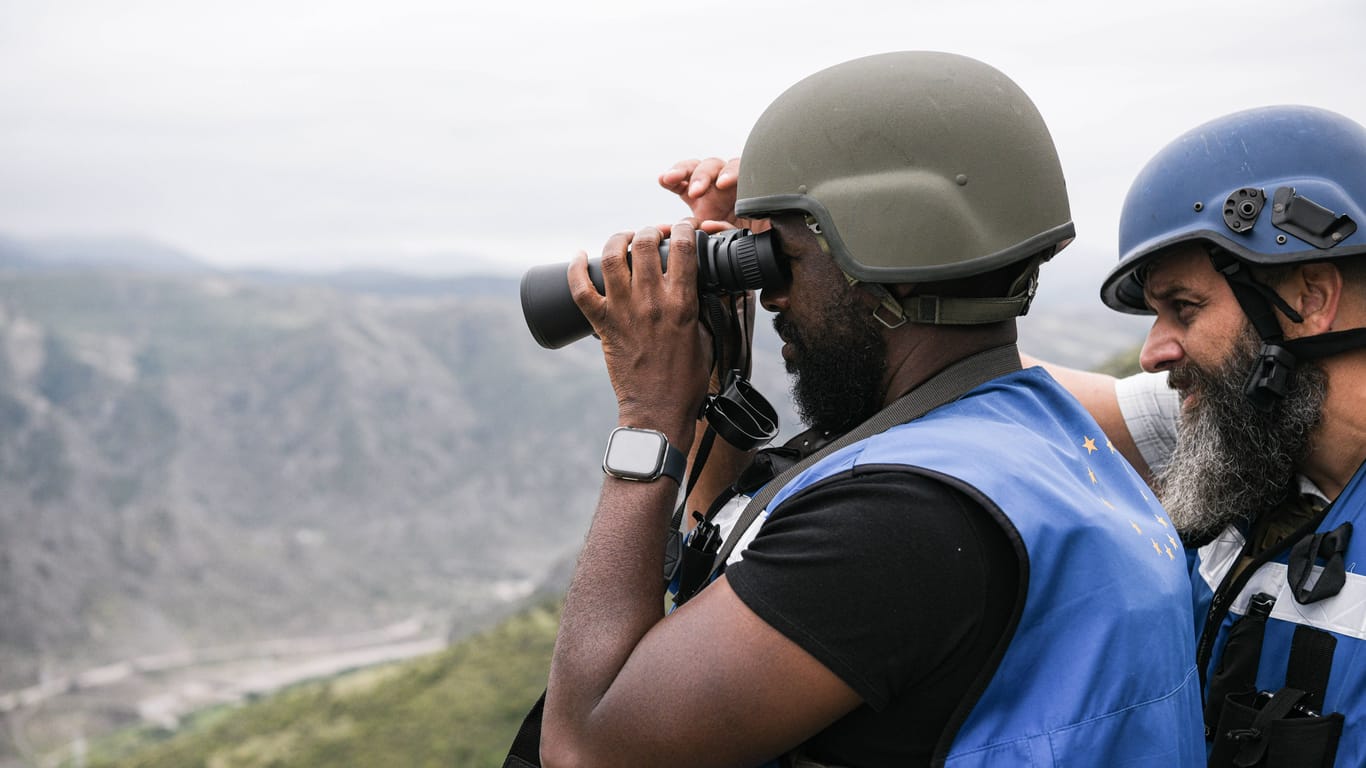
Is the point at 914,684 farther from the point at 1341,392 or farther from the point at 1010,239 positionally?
the point at 1341,392

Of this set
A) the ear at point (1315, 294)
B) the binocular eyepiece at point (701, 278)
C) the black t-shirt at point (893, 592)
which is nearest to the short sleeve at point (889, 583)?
the black t-shirt at point (893, 592)

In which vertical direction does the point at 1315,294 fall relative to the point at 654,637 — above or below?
above

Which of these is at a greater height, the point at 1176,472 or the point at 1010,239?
Answer: the point at 1010,239

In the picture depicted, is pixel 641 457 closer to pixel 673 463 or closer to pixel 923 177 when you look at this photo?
pixel 673 463

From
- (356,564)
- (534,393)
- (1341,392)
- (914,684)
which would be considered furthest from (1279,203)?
Answer: (534,393)

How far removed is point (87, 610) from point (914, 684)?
397 ft

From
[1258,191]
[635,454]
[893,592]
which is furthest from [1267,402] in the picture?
[635,454]

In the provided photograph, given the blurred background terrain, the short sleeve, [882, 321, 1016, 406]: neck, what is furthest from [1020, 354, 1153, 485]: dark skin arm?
the blurred background terrain

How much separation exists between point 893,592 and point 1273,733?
1622mm

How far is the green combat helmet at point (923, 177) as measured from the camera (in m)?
2.59

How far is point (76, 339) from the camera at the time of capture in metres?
154

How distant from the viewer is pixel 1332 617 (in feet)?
10.2

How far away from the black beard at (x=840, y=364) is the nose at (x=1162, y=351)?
1.36 metres

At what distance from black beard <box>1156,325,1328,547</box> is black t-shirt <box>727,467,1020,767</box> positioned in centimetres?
176
